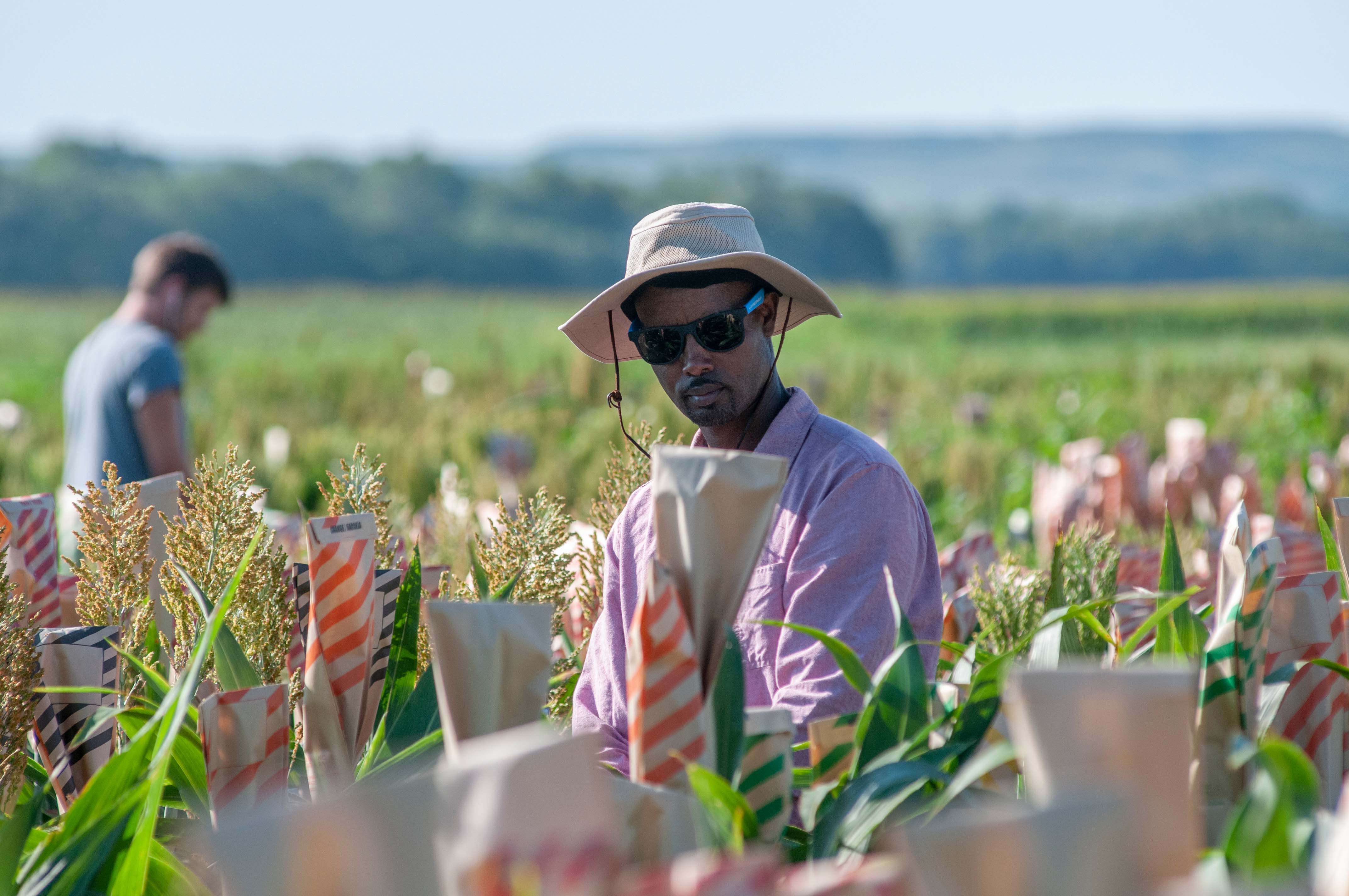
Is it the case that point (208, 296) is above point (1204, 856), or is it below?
above

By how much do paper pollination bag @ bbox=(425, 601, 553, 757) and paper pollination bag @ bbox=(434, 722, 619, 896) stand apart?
1.00 feet

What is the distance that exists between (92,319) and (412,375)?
26841mm

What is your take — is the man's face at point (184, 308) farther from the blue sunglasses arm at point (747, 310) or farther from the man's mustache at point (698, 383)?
the man's mustache at point (698, 383)

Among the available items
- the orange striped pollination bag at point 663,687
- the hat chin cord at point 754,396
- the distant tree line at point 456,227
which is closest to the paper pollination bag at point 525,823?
the orange striped pollination bag at point 663,687

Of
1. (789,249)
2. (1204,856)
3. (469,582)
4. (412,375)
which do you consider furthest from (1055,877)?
(789,249)

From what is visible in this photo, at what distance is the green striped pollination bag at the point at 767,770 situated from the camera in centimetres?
117

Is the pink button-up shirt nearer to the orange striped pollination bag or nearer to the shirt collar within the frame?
the shirt collar

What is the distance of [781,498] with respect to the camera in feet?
6.64

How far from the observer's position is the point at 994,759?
1016 mm

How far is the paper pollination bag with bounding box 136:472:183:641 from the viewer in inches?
84.4

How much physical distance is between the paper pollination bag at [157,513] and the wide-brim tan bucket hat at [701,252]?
31.5 inches

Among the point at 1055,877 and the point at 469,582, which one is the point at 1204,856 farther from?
the point at 469,582

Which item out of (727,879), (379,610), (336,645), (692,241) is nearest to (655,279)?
(692,241)

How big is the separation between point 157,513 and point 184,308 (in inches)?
101
